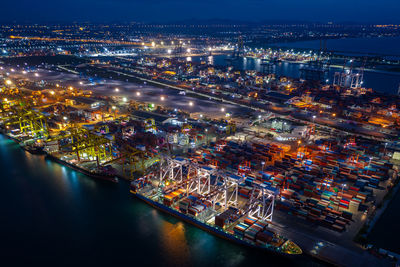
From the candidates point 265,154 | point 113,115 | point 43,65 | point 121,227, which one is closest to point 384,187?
point 265,154

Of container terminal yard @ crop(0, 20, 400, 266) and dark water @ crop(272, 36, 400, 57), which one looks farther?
dark water @ crop(272, 36, 400, 57)

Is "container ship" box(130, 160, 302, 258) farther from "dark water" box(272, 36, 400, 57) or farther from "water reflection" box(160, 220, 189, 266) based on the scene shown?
"dark water" box(272, 36, 400, 57)

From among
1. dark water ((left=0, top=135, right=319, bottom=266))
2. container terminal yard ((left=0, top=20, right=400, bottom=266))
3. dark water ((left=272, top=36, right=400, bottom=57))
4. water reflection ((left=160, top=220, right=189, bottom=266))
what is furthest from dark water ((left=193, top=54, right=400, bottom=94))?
water reflection ((left=160, top=220, right=189, bottom=266))

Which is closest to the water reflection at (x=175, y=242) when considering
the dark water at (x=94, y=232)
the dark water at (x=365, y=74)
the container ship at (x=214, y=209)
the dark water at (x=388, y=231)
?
the dark water at (x=94, y=232)

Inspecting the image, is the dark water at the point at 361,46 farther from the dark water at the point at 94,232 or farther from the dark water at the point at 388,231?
the dark water at the point at 94,232

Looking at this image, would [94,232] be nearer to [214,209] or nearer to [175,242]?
[175,242]

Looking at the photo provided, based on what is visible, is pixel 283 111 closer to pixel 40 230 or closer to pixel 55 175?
pixel 55 175
